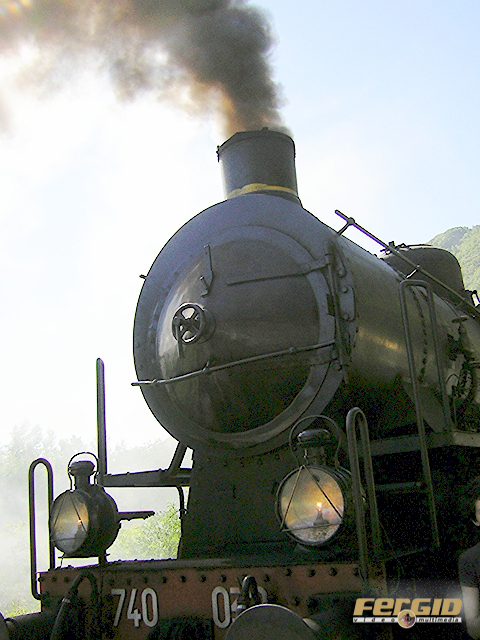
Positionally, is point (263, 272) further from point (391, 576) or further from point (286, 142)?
point (391, 576)

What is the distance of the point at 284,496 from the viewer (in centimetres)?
298

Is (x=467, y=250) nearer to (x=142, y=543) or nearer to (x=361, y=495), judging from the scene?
(x=142, y=543)

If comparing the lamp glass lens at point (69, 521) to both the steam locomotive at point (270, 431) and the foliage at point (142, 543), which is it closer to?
the steam locomotive at point (270, 431)

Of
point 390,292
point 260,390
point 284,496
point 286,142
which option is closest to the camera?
point 284,496

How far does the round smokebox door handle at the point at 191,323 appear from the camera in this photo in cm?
373

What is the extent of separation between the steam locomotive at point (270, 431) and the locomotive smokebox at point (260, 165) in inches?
1.1

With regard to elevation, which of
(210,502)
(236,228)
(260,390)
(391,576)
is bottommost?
(391,576)

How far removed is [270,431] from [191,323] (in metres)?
0.74

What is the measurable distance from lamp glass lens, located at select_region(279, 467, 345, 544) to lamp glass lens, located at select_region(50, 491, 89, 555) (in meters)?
1.25

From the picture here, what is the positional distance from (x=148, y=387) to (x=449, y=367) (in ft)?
6.29

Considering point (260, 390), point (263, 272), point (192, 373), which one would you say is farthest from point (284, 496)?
point (263, 272)

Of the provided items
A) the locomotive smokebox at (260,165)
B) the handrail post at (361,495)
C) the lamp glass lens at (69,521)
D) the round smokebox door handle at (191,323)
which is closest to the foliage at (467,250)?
the locomotive smokebox at (260,165)

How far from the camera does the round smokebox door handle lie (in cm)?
373

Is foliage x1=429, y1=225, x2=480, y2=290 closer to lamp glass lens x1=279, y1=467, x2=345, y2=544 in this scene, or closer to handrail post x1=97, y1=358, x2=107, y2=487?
handrail post x1=97, y1=358, x2=107, y2=487
